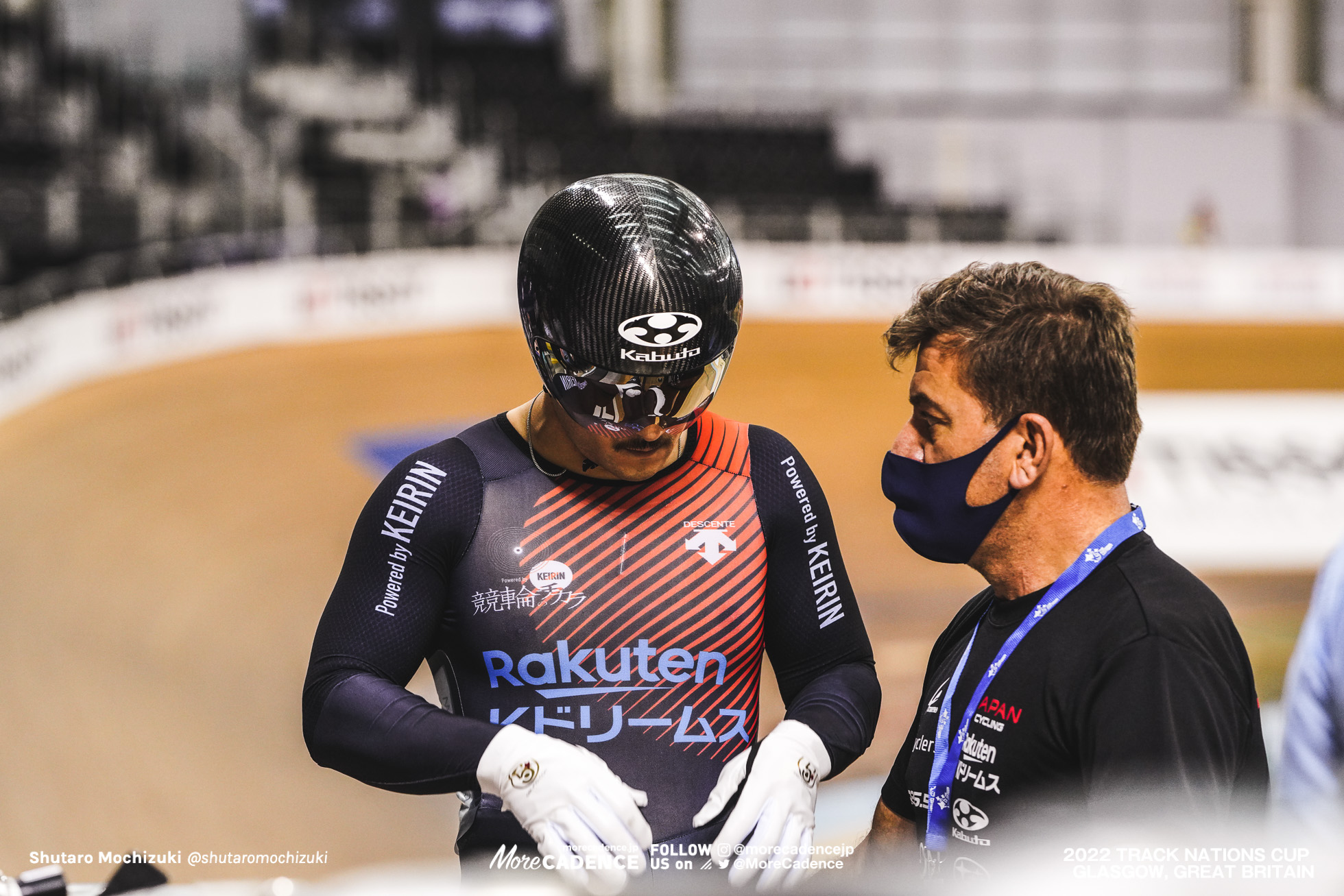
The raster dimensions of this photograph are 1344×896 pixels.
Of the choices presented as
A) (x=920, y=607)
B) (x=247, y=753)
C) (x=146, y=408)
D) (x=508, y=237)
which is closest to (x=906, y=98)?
(x=508, y=237)

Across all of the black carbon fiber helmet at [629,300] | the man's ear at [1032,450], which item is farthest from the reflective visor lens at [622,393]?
the man's ear at [1032,450]

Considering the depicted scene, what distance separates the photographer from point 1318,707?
208cm

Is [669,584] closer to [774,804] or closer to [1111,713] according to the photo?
[774,804]

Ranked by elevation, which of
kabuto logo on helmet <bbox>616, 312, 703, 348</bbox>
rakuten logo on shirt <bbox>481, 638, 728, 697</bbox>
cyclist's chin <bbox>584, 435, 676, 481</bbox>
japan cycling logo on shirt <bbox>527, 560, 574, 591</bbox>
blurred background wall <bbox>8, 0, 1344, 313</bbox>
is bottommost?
rakuten logo on shirt <bbox>481, 638, 728, 697</bbox>

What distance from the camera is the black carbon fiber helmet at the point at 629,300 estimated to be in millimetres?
1813

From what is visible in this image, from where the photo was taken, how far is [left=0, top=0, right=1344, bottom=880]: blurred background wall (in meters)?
5.60

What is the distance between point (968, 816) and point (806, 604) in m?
0.43

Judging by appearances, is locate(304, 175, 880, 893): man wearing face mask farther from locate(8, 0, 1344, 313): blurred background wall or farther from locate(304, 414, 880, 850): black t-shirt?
locate(8, 0, 1344, 313): blurred background wall

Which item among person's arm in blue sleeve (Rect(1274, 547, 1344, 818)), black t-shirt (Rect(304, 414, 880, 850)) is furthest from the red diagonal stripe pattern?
person's arm in blue sleeve (Rect(1274, 547, 1344, 818))

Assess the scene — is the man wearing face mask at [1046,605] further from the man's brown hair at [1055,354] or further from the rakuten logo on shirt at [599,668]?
the rakuten logo on shirt at [599,668]

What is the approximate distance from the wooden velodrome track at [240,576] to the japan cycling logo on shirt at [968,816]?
3.97 ft

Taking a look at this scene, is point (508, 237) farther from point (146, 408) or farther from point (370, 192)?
point (146, 408)

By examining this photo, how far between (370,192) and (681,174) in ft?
18.4

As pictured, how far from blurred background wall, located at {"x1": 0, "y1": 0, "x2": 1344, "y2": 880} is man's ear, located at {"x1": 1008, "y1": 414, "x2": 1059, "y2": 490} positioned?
2115 millimetres
